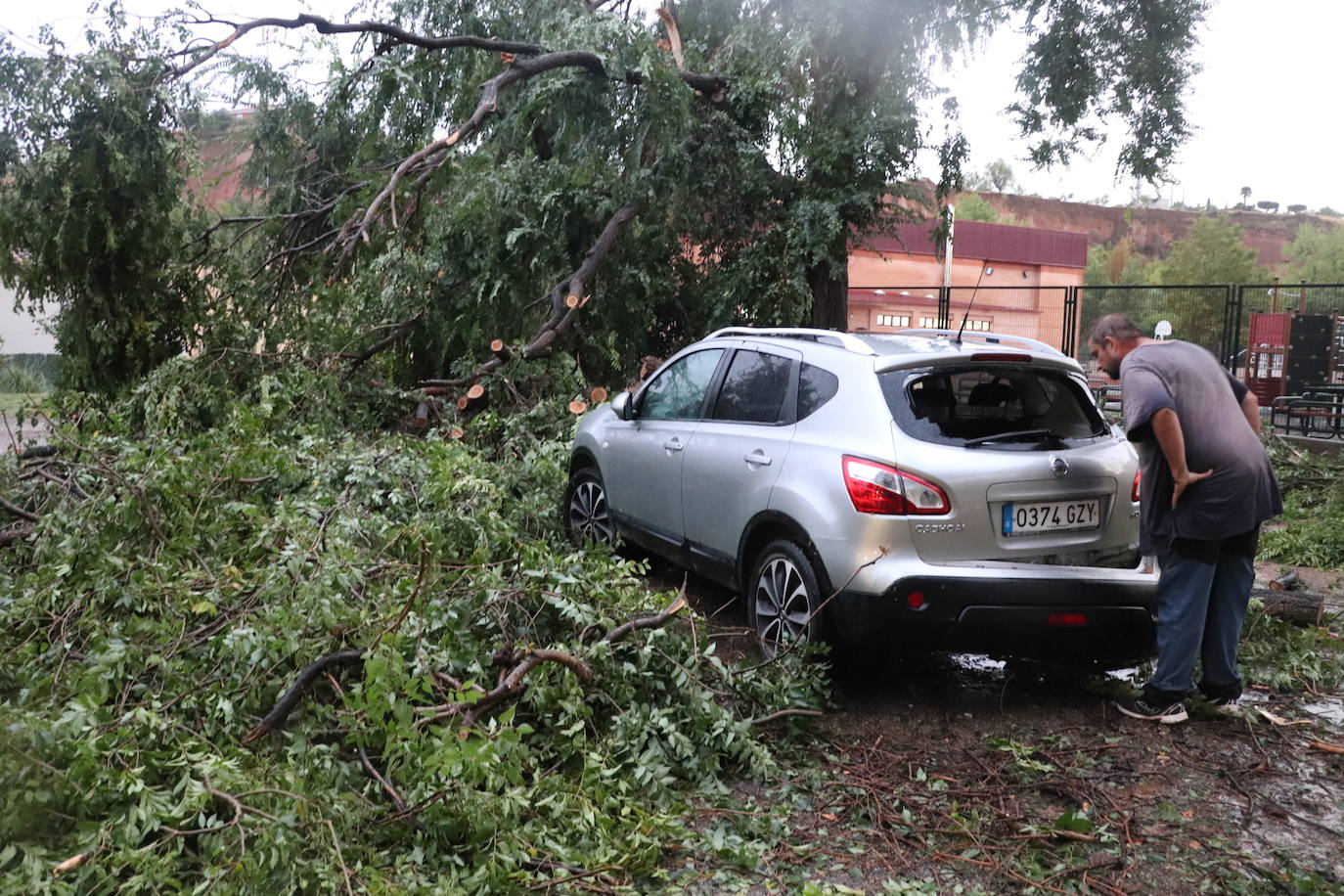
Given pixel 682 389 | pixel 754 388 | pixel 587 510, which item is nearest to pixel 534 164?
pixel 587 510

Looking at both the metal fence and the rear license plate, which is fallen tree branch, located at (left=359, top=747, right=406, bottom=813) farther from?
the metal fence

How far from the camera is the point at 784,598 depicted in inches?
200

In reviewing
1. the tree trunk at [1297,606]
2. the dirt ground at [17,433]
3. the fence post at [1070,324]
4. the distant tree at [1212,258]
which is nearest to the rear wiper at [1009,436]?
the tree trunk at [1297,606]

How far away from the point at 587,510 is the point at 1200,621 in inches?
151

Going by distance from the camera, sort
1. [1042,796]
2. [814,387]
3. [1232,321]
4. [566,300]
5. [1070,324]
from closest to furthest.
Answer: [1042,796], [814,387], [566,300], [1232,321], [1070,324]

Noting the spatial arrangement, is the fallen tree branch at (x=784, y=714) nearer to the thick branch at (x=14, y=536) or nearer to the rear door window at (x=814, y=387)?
the rear door window at (x=814, y=387)

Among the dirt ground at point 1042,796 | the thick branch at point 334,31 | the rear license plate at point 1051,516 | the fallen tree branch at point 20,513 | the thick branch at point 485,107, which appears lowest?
the dirt ground at point 1042,796

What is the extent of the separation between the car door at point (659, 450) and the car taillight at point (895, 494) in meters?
1.52

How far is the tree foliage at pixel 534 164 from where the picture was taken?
10016mm

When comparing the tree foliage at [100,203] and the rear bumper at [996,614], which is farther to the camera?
the tree foliage at [100,203]

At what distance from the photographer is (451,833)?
11.3 feet

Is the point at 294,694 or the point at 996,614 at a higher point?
the point at 996,614

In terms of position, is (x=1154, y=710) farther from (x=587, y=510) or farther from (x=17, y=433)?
(x=17, y=433)

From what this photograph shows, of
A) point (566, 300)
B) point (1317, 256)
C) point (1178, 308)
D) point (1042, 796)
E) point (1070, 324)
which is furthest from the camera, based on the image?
point (1317, 256)
